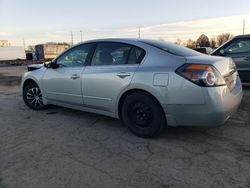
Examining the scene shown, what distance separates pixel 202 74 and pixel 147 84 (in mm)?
754

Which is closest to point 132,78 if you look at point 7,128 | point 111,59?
point 111,59

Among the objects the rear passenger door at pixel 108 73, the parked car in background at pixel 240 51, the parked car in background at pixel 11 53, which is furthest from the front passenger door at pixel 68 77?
the parked car in background at pixel 11 53

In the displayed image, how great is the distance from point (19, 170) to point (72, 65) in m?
2.30

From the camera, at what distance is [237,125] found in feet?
13.7

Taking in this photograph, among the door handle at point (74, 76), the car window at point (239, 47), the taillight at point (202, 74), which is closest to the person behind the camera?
the taillight at point (202, 74)

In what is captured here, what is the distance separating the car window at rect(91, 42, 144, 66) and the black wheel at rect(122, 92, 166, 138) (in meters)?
0.57

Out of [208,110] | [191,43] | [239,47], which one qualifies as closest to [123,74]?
[208,110]

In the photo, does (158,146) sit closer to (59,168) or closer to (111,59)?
(59,168)

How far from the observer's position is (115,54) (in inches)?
161

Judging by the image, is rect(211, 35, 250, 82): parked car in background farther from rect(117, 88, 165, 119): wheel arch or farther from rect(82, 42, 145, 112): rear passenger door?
rect(117, 88, 165, 119): wheel arch

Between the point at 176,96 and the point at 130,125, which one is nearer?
the point at 176,96

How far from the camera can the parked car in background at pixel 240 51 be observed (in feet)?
23.2

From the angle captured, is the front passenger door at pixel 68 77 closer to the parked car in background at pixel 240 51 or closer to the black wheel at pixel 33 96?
the black wheel at pixel 33 96

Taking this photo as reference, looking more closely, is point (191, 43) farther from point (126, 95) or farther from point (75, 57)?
point (126, 95)
